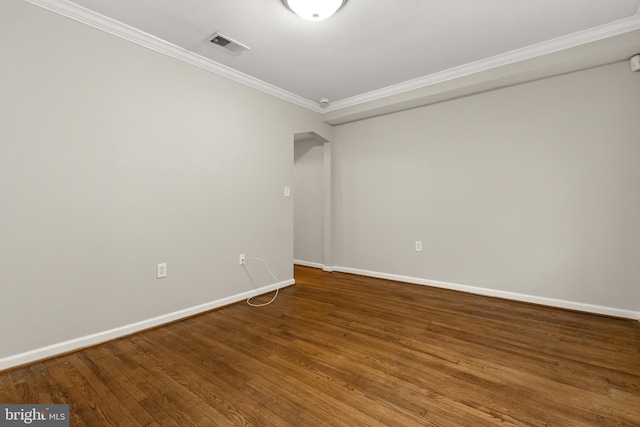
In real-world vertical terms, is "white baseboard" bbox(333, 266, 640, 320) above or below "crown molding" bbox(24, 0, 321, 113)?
below

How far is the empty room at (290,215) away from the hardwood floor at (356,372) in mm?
17

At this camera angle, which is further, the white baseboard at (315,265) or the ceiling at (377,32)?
the white baseboard at (315,265)

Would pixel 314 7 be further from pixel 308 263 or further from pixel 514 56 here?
pixel 308 263

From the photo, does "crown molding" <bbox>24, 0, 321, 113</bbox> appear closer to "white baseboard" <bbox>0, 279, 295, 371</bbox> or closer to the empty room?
the empty room

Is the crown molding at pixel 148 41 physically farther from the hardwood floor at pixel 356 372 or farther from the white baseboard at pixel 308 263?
the white baseboard at pixel 308 263

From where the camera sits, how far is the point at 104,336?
2193 mm

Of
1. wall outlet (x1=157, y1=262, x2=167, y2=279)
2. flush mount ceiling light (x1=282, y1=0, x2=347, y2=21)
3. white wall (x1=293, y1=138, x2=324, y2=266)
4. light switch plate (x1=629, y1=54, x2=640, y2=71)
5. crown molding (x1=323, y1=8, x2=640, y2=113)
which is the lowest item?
wall outlet (x1=157, y1=262, x2=167, y2=279)

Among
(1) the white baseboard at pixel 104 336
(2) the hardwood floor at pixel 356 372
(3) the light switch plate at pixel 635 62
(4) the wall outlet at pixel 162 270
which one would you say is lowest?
(2) the hardwood floor at pixel 356 372

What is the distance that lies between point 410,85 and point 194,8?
2.36m

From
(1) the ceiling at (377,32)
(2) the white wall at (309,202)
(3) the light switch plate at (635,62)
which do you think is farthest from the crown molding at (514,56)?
(2) the white wall at (309,202)

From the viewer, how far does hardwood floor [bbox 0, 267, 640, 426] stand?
4.65 feet

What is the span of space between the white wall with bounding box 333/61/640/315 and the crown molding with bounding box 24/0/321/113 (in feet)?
5.30

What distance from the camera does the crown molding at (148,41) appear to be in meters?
2.01

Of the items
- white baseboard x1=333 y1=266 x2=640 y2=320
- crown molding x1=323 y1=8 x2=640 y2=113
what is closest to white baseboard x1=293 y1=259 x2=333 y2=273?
white baseboard x1=333 y1=266 x2=640 y2=320
